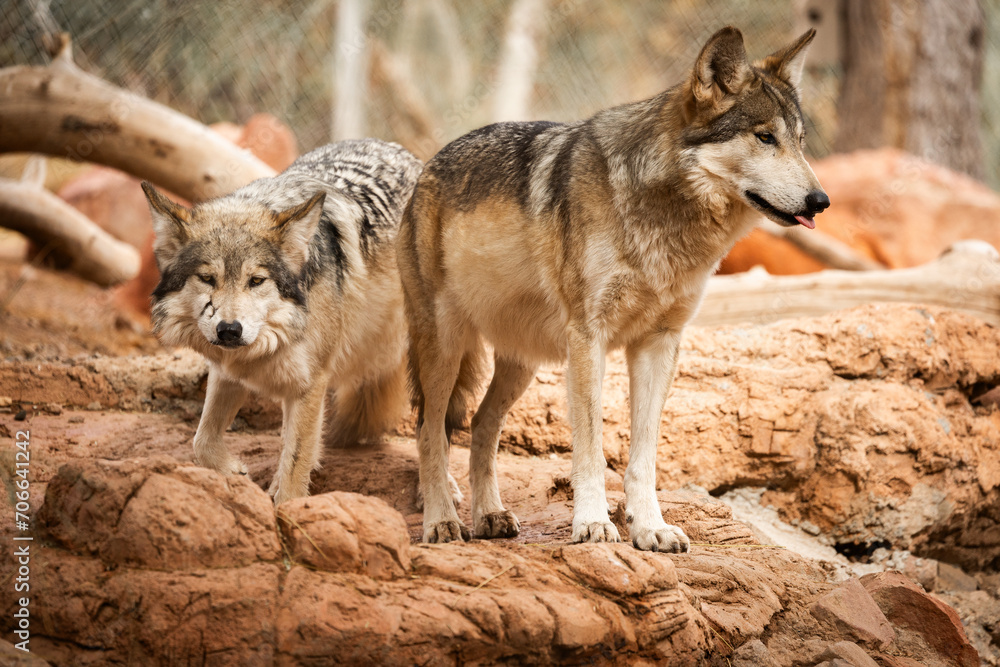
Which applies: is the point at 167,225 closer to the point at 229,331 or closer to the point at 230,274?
the point at 230,274

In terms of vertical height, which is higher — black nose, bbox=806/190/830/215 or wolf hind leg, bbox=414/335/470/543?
black nose, bbox=806/190/830/215

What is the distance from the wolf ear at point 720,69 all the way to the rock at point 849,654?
2263 millimetres

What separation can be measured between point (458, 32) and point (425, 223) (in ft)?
38.5

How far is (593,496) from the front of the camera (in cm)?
347

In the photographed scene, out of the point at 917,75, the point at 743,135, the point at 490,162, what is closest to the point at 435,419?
the point at 490,162

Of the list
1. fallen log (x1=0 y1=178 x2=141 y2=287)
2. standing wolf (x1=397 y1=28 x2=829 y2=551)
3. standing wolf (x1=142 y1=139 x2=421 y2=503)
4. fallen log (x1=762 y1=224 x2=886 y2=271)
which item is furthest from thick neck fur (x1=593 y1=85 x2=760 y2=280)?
fallen log (x1=0 y1=178 x2=141 y2=287)

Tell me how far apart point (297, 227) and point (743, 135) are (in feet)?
7.06

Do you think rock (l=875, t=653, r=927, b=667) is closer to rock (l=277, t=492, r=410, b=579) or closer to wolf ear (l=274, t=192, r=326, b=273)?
rock (l=277, t=492, r=410, b=579)

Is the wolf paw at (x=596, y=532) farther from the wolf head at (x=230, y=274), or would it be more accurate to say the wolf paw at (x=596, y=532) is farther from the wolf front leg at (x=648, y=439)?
the wolf head at (x=230, y=274)

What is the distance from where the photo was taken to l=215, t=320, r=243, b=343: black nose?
3.67 metres

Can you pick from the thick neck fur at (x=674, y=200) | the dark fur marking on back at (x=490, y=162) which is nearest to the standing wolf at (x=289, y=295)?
the dark fur marking on back at (x=490, y=162)

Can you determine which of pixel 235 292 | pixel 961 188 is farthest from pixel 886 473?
pixel 961 188

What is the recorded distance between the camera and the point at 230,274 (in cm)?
383

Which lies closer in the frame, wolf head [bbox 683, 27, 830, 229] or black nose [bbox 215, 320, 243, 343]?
wolf head [bbox 683, 27, 830, 229]
